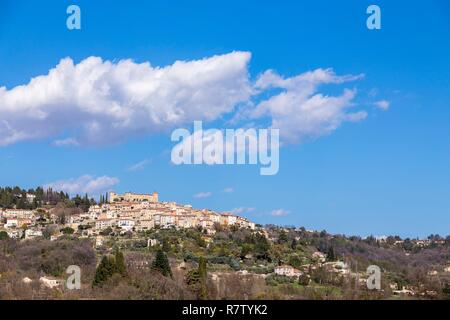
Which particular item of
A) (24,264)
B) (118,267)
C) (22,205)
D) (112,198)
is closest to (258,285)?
(118,267)

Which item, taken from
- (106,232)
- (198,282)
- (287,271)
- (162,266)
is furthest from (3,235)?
(198,282)

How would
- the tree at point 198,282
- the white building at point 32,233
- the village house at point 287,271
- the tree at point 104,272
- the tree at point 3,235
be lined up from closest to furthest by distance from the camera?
the tree at point 198,282, the tree at point 104,272, the village house at point 287,271, the tree at point 3,235, the white building at point 32,233

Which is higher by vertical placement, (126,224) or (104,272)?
(126,224)

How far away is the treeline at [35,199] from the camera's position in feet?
169

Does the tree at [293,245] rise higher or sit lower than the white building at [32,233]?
lower

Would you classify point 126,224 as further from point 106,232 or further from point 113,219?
point 106,232

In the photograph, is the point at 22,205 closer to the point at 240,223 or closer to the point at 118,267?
the point at 240,223

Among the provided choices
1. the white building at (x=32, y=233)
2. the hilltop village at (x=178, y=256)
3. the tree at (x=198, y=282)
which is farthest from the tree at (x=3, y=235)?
the tree at (x=198, y=282)

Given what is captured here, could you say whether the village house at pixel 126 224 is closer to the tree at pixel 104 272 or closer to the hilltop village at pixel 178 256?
the hilltop village at pixel 178 256

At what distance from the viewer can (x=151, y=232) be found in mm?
39188

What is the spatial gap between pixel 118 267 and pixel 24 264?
345 inches

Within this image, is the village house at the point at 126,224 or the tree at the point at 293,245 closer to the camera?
the tree at the point at 293,245

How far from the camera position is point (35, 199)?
53969 mm
